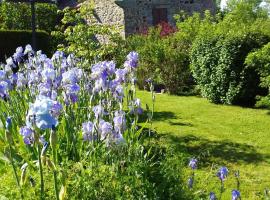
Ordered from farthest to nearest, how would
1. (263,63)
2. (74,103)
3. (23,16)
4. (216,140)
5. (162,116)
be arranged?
(23,16) < (162,116) < (263,63) < (216,140) < (74,103)

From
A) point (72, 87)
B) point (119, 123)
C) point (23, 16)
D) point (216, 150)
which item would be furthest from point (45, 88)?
point (23, 16)

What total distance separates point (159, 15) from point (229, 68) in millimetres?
11928

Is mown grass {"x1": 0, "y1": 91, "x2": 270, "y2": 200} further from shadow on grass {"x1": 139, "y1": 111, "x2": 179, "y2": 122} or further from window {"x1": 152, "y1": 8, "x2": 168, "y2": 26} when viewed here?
window {"x1": 152, "y1": 8, "x2": 168, "y2": 26}

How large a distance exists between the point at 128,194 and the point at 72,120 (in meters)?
1.29

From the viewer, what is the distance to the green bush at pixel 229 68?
9234 mm

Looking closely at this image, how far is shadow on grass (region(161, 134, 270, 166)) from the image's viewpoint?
575 centimetres

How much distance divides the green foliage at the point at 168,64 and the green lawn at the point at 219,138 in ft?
3.73

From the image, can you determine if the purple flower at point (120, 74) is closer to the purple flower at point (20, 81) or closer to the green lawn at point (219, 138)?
the green lawn at point (219, 138)

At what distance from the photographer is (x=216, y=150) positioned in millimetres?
6242

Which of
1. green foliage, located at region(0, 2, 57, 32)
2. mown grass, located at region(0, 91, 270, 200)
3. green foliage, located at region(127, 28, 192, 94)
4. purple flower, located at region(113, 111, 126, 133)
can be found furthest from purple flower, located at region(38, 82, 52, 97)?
green foliage, located at region(0, 2, 57, 32)

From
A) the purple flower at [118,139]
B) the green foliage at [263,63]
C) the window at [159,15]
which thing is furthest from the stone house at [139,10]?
the purple flower at [118,139]

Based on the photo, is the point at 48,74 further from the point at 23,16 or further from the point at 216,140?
the point at 23,16

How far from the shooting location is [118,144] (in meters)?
2.91

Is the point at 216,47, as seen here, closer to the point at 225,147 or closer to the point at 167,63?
the point at 167,63
